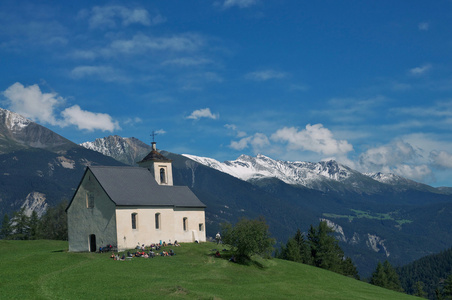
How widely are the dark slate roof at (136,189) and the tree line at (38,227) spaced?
51905mm

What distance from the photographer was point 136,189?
85.9m

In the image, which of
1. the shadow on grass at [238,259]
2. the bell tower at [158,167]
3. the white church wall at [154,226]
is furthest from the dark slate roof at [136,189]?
the shadow on grass at [238,259]

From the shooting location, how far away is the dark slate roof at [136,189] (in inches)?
3206

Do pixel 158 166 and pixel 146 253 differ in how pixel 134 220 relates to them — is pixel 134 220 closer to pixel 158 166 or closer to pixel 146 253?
pixel 146 253

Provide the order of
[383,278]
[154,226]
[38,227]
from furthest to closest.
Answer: [383,278] < [38,227] < [154,226]

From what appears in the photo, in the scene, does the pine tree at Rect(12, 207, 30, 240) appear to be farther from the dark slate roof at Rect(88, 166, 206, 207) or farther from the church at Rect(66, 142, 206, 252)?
the dark slate roof at Rect(88, 166, 206, 207)

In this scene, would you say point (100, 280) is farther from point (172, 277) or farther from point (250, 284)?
point (250, 284)

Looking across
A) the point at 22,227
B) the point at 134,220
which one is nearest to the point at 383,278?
the point at 134,220

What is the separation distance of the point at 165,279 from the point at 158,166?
41.0 m

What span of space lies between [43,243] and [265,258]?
46.9 meters

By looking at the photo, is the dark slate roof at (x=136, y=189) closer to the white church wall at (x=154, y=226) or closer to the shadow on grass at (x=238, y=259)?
the white church wall at (x=154, y=226)

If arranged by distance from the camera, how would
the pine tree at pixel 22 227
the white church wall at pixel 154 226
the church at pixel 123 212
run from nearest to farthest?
1. the white church wall at pixel 154 226
2. the church at pixel 123 212
3. the pine tree at pixel 22 227

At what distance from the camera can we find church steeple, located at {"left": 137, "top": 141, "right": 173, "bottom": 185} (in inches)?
3839

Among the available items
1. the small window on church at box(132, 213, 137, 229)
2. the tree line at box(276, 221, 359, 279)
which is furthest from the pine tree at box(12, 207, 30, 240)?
the tree line at box(276, 221, 359, 279)
